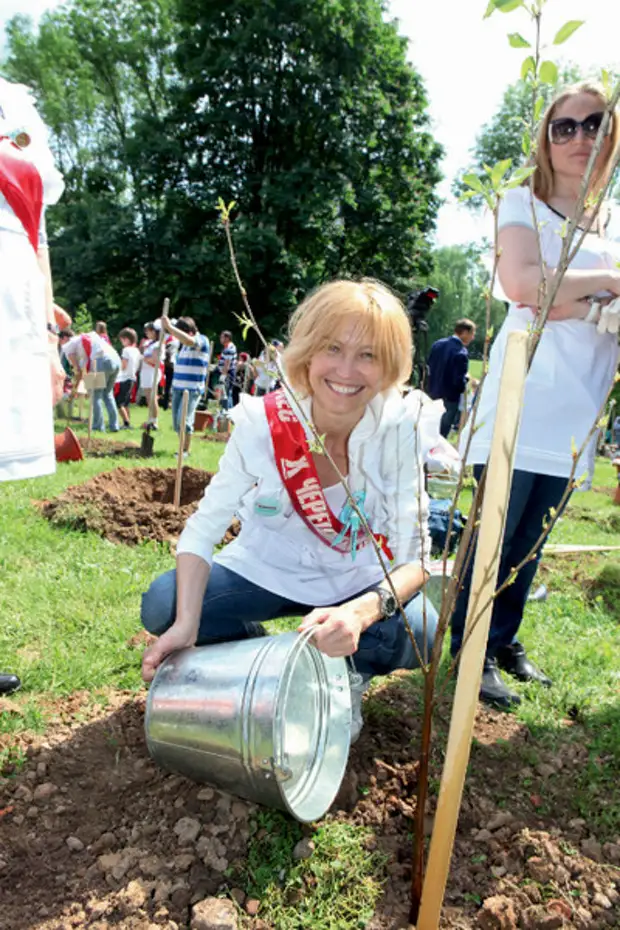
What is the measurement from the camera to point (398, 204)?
824 inches

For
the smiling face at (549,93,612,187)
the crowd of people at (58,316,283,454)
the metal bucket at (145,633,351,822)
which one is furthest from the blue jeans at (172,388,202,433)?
the metal bucket at (145,633,351,822)

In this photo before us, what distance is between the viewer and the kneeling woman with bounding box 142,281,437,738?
1.83m

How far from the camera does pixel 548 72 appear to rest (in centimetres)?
100

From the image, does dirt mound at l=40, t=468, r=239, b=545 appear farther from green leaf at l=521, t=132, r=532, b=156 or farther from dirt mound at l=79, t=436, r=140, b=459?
green leaf at l=521, t=132, r=532, b=156

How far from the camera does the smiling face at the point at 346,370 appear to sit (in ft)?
5.99

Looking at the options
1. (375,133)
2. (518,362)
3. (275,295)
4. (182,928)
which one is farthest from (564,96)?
(375,133)

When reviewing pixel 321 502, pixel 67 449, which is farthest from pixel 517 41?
pixel 67 449

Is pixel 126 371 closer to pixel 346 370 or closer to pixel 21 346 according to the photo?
pixel 21 346

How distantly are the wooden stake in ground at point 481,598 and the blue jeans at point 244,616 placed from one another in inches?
26.6

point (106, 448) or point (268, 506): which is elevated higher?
point (268, 506)

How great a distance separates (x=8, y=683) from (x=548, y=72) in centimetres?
233

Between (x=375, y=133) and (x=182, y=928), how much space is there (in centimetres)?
2164

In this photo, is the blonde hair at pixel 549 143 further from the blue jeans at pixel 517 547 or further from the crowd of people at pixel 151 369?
the crowd of people at pixel 151 369

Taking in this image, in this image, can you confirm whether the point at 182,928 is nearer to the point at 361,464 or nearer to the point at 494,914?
the point at 494,914
